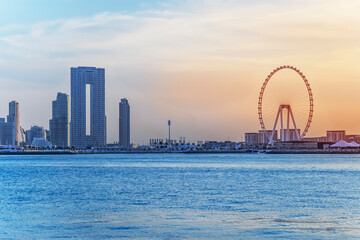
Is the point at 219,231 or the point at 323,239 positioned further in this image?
the point at 219,231

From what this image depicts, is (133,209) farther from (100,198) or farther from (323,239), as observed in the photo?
(323,239)

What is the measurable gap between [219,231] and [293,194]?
68.9 feet

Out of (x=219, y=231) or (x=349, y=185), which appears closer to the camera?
(x=219, y=231)

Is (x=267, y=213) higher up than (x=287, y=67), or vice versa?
(x=287, y=67)

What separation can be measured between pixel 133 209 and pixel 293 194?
1601 cm

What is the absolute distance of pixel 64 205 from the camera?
41.9 meters

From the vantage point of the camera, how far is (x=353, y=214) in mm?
35344

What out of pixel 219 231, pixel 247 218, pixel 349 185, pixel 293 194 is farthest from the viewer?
pixel 349 185

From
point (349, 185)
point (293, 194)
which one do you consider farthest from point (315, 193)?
point (349, 185)

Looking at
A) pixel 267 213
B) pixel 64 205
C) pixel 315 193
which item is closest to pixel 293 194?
pixel 315 193

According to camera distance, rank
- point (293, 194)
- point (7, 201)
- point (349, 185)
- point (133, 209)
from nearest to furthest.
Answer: point (133, 209) → point (7, 201) → point (293, 194) → point (349, 185)

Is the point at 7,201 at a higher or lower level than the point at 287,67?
lower

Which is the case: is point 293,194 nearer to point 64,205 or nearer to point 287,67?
point 64,205

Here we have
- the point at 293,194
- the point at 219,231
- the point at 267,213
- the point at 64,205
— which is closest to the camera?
the point at 219,231
